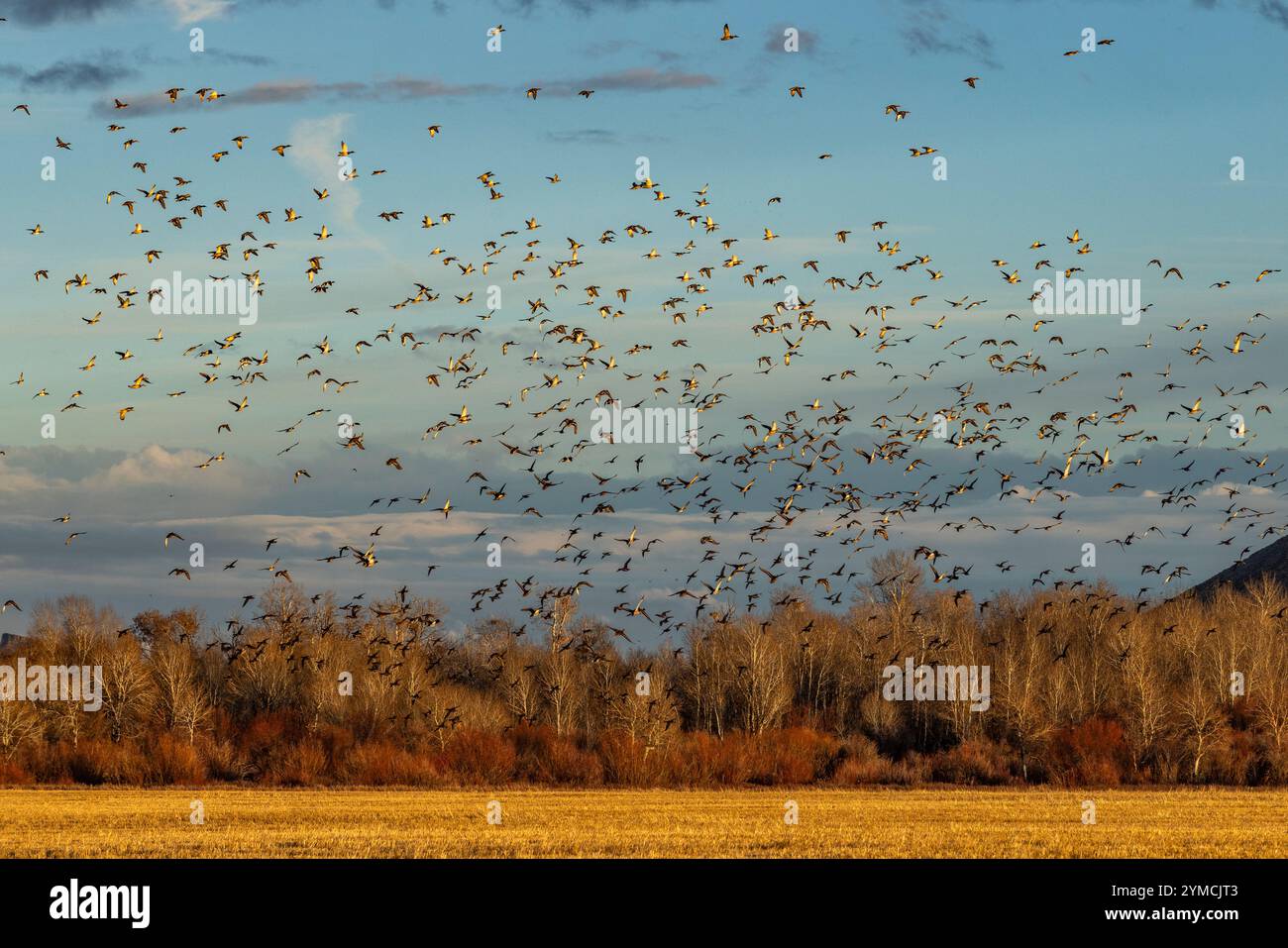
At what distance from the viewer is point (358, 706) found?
289 ft

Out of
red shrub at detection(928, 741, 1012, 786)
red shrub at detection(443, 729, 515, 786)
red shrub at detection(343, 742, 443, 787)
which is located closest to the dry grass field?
red shrub at detection(343, 742, 443, 787)

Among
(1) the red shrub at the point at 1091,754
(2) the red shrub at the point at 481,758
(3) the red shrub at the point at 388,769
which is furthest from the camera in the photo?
(2) the red shrub at the point at 481,758

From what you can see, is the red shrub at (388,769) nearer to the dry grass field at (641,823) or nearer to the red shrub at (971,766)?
the dry grass field at (641,823)

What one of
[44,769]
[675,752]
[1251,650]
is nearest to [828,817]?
[675,752]

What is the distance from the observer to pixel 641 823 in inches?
1849

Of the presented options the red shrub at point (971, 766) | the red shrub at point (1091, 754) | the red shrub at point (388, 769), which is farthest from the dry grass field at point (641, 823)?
the red shrub at point (971, 766)

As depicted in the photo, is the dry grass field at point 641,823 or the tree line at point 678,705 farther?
the tree line at point 678,705

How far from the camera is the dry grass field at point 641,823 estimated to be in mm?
34688

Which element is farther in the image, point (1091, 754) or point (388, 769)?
point (1091, 754)

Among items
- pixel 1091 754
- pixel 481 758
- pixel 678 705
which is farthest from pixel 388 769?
pixel 1091 754

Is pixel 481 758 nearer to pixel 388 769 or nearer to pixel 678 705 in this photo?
pixel 388 769

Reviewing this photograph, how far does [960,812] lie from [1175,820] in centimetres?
779

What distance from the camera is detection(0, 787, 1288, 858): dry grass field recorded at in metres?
34.7
